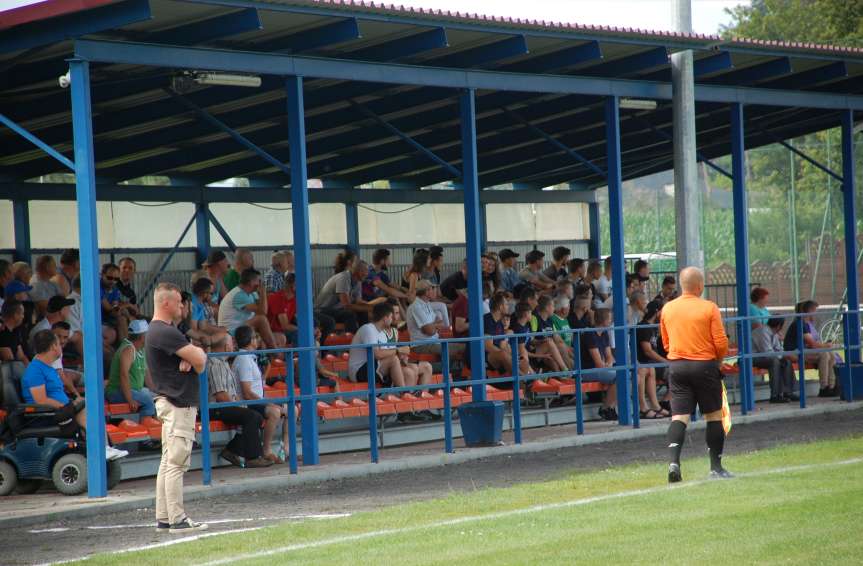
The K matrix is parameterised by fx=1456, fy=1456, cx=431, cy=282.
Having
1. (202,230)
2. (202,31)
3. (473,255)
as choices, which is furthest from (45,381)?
(202,230)

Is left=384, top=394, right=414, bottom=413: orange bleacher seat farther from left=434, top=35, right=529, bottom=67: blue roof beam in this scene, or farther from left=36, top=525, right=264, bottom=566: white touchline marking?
left=36, top=525, right=264, bottom=566: white touchline marking

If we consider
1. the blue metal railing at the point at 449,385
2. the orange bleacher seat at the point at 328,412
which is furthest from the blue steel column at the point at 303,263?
the orange bleacher seat at the point at 328,412

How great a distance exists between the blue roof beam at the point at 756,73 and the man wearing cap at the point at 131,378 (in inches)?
346

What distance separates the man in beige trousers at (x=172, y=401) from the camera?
1023 centimetres

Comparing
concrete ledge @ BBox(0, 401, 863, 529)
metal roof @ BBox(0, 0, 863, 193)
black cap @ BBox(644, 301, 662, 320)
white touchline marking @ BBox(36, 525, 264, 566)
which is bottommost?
concrete ledge @ BBox(0, 401, 863, 529)

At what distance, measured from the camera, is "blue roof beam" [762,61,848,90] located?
762 inches

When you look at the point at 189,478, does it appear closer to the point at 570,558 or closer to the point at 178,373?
the point at 178,373

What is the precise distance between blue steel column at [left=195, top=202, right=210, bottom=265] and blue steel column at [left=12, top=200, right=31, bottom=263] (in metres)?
2.73

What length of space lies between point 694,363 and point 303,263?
4.22 m

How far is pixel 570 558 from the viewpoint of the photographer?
815 cm

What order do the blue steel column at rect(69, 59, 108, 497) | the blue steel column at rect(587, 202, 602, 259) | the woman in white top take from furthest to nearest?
the blue steel column at rect(587, 202, 602, 259) → the woman in white top → the blue steel column at rect(69, 59, 108, 497)

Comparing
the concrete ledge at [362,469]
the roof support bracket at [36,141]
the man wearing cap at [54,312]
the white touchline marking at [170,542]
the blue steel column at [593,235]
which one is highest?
the roof support bracket at [36,141]

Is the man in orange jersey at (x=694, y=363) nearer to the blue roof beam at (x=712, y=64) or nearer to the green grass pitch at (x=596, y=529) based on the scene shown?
the green grass pitch at (x=596, y=529)

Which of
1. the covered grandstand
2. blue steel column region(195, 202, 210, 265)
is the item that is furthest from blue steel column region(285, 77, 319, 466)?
blue steel column region(195, 202, 210, 265)
